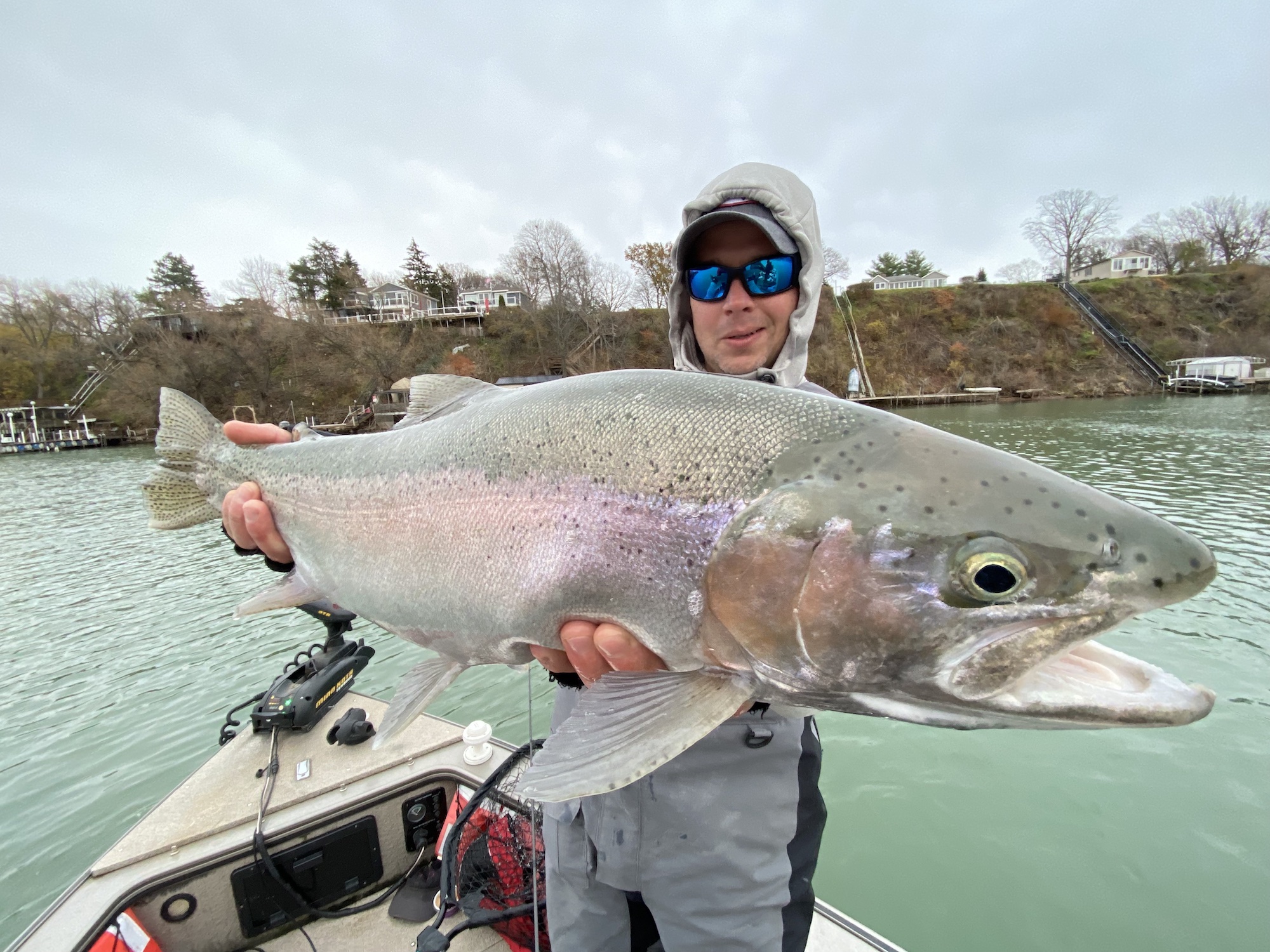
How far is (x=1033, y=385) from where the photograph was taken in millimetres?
51406

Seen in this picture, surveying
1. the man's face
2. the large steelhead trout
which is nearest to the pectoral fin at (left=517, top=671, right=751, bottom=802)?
the large steelhead trout

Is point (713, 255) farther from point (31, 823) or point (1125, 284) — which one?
point (1125, 284)

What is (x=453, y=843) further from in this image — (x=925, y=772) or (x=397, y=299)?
(x=397, y=299)

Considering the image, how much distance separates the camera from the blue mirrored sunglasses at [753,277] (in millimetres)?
2432

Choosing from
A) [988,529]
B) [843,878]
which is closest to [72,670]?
[843,878]

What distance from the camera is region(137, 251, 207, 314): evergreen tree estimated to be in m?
62.2

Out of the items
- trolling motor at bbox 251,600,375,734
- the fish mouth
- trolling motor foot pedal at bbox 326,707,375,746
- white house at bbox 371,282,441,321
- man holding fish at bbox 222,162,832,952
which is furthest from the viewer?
white house at bbox 371,282,441,321

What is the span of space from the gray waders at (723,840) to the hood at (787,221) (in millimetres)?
1497

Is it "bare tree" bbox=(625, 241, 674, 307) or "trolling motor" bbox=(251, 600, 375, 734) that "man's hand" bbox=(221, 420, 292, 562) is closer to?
"trolling motor" bbox=(251, 600, 375, 734)

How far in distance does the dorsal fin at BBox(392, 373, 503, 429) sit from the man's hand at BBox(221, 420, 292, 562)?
0.80 metres

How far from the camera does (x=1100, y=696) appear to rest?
3.83ft

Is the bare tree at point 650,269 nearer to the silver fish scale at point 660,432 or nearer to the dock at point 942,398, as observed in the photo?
the dock at point 942,398

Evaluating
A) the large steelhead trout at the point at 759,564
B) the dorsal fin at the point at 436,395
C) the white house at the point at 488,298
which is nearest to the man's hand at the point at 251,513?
the dorsal fin at the point at 436,395

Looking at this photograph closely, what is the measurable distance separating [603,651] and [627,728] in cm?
26
